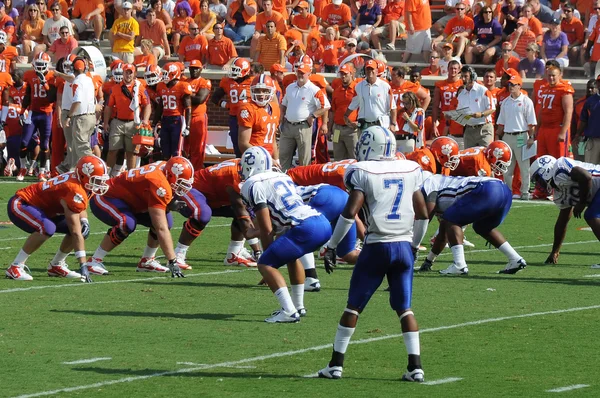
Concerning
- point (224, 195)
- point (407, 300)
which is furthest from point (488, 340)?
point (224, 195)

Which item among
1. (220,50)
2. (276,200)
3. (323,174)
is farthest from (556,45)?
(276,200)

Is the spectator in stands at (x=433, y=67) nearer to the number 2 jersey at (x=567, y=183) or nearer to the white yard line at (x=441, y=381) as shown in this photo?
the number 2 jersey at (x=567, y=183)

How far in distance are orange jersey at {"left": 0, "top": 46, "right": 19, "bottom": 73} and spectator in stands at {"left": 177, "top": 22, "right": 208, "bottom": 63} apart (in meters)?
3.03

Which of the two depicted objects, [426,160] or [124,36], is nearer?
[426,160]

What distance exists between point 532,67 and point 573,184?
867 centimetres

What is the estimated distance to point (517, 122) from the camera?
1786 centimetres

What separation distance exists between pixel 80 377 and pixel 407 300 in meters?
1.97

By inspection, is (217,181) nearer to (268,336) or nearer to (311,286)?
(311,286)

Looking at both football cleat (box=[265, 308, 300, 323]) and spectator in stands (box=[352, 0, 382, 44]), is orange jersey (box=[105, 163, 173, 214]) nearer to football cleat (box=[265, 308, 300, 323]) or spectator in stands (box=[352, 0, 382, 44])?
football cleat (box=[265, 308, 300, 323])

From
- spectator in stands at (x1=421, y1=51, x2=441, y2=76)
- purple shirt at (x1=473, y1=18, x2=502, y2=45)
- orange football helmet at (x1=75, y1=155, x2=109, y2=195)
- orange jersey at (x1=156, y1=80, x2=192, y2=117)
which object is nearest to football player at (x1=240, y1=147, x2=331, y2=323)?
orange football helmet at (x1=75, y1=155, x2=109, y2=195)

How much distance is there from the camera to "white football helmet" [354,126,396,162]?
7398mm

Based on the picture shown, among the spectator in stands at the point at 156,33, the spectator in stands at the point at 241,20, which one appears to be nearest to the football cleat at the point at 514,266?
the spectator in stands at the point at 156,33

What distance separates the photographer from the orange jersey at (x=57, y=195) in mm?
10625

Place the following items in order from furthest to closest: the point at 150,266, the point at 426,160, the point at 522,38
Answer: the point at 522,38 < the point at 426,160 < the point at 150,266
